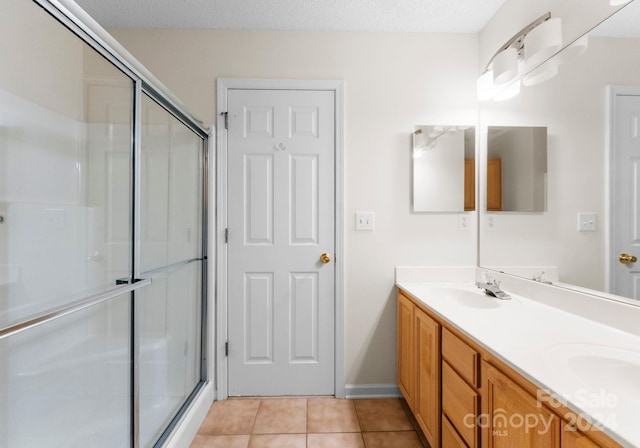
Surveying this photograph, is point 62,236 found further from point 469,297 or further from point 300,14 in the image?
point 469,297

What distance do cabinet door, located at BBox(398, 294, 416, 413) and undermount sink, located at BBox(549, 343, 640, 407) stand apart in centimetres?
79

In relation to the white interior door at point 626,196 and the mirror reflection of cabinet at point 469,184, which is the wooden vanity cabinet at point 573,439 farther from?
the mirror reflection of cabinet at point 469,184

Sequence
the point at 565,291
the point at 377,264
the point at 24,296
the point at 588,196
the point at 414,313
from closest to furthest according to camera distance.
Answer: the point at 24,296
the point at 588,196
the point at 565,291
the point at 414,313
the point at 377,264

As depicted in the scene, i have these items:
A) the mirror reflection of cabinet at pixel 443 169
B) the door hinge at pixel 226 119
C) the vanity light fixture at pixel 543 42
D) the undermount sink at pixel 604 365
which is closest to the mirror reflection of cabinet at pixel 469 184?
the mirror reflection of cabinet at pixel 443 169

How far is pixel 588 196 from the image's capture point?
119cm

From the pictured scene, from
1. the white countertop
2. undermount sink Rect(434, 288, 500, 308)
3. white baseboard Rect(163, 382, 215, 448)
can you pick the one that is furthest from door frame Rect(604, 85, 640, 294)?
white baseboard Rect(163, 382, 215, 448)

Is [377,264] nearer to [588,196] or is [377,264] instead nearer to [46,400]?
[588,196]

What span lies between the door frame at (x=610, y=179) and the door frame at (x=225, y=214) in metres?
1.27

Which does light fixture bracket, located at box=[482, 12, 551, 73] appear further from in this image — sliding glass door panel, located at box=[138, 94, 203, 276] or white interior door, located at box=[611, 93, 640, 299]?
sliding glass door panel, located at box=[138, 94, 203, 276]

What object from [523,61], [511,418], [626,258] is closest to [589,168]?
[626,258]

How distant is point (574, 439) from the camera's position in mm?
632

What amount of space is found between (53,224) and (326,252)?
1382 millimetres

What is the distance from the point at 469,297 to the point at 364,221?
78 centimetres

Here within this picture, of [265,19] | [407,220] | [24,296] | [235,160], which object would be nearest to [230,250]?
[235,160]
